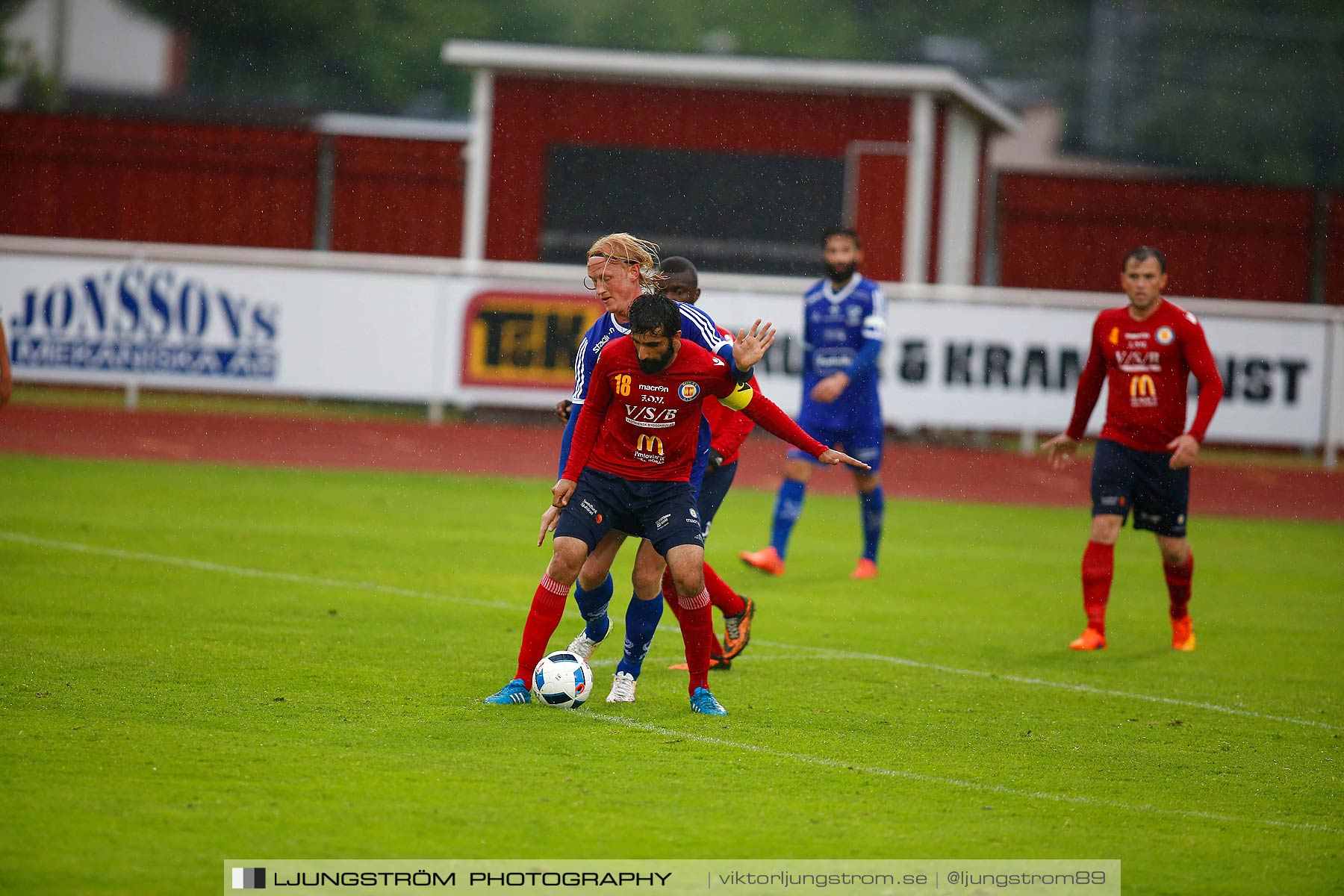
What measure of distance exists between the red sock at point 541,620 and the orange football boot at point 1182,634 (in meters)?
4.23

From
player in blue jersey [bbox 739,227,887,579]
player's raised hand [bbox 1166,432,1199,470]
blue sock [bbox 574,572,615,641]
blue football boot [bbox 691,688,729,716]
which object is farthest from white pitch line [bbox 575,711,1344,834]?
player in blue jersey [bbox 739,227,887,579]

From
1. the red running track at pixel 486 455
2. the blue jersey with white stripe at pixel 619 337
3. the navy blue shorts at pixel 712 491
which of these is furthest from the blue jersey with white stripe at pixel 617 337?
the red running track at pixel 486 455

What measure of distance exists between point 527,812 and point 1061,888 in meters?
1.72

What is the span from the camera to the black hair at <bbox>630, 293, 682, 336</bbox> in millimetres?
6504

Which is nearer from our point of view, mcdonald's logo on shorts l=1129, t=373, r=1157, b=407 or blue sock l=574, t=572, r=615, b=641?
blue sock l=574, t=572, r=615, b=641

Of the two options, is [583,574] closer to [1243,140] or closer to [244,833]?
[244,833]

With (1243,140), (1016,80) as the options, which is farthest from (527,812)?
(1016,80)

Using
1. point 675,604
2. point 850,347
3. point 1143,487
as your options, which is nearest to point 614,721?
point 675,604

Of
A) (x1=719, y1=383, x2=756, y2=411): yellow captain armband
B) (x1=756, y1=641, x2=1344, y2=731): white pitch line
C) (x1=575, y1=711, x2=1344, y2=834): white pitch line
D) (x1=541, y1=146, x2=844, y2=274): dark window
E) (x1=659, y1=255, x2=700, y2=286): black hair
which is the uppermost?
(x1=541, y1=146, x2=844, y2=274): dark window

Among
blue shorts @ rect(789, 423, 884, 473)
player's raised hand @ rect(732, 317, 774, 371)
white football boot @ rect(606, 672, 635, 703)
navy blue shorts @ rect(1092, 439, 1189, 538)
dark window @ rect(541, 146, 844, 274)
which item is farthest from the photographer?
dark window @ rect(541, 146, 844, 274)

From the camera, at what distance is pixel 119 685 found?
693 cm

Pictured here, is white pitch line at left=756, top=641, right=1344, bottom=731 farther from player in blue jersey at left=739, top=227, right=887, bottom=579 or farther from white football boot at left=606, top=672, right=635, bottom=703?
player in blue jersey at left=739, top=227, right=887, bottom=579

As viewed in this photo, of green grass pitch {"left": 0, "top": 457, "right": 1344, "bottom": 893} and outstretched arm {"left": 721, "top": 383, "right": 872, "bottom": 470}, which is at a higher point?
outstretched arm {"left": 721, "top": 383, "right": 872, "bottom": 470}

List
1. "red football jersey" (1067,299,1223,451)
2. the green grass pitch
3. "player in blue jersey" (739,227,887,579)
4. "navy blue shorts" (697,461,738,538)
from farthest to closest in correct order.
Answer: "player in blue jersey" (739,227,887,579)
"red football jersey" (1067,299,1223,451)
"navy blue shorts" (697,461,738,538)
the green grass pitch
